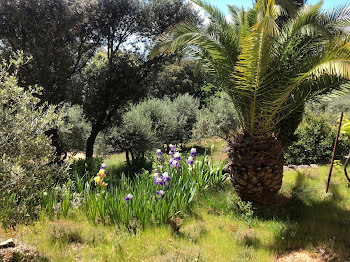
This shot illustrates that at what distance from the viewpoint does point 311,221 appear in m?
4.18

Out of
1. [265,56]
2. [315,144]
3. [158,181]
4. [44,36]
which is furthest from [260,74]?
[44,36]

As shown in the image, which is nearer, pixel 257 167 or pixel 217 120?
pixel 257 167

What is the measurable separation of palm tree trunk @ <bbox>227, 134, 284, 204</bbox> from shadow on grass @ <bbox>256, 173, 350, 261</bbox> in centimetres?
34

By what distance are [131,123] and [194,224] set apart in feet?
25.8

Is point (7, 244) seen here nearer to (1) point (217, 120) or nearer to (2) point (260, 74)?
(2) point (260, 74)

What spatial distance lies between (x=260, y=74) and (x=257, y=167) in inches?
62.6

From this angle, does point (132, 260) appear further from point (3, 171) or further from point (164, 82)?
point (164, 82)

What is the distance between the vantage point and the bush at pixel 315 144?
8102mm

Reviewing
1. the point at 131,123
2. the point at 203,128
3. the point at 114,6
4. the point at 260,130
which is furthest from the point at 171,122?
the point at 260,130

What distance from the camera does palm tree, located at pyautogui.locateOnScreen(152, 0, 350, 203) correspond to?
13.6ft

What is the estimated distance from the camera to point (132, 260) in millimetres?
3023

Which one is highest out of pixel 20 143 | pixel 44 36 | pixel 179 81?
pixel 179 81

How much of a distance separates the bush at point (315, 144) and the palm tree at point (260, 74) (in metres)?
4.01

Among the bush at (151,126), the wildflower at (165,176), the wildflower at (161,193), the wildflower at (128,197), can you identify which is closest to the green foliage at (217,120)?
the bush at (151,126)
